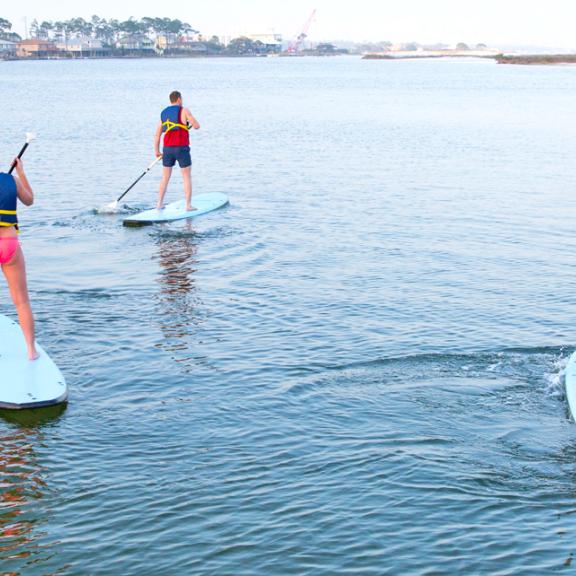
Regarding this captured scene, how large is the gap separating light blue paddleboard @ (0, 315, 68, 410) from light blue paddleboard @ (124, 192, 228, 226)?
7.20 meters

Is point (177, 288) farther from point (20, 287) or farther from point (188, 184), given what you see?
point (188, 184)

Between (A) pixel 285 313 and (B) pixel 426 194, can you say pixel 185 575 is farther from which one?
(B) pixel 426 194

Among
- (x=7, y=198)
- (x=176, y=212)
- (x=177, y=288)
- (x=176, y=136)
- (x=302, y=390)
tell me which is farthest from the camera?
(x=176, y=212)

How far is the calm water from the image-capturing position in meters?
5.84

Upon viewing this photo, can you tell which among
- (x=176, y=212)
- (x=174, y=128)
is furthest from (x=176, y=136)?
(x=176, y=212)

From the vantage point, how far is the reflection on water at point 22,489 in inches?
224

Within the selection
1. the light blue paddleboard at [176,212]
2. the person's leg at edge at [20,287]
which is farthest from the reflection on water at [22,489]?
the light blue paddleboard at [176,212]

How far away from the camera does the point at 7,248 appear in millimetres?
7570

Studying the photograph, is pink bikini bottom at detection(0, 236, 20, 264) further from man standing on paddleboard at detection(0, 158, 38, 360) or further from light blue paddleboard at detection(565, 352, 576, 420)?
light blue paddleboard at detection(565, 352, 576, 420)

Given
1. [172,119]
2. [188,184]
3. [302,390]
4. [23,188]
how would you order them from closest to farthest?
[23,188], [302,390], [172,119], [188,184]

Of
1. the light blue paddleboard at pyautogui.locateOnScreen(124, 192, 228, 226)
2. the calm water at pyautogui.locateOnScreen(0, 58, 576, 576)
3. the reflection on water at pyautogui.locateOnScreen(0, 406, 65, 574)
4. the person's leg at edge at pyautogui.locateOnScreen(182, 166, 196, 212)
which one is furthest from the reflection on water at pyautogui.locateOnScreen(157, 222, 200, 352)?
the reflection on water at pyautogui.locateOnScreen(0, 406, 65, 574)

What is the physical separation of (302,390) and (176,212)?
334 inches

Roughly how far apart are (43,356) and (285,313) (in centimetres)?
323

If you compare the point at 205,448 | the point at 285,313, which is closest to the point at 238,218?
the point at 285,313
